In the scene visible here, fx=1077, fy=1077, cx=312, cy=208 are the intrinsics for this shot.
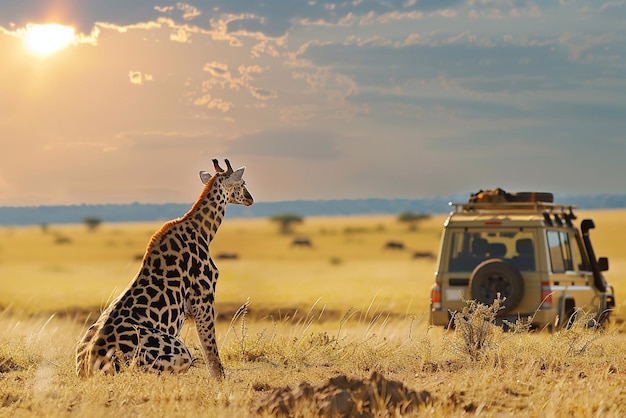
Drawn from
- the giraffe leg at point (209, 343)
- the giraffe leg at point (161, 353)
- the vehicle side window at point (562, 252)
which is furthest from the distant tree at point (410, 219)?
the giraffe leg at point (161, 353)

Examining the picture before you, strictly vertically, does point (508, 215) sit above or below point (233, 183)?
below

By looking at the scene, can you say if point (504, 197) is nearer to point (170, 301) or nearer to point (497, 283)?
point (497, 283)

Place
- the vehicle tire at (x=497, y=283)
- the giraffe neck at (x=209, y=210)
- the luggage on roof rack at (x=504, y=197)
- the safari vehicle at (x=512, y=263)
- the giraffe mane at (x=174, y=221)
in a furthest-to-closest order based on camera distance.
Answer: the luggage on roof rack at (x=504, y=197) < the safari vehicle at (x=512, y=263) < the vehicle tire at (x=497, y=283) < the giraffe neck at (x=209, y=210) < the giraffe mane at (x=174, y=221)

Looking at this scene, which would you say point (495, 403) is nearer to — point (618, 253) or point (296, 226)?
point (618, 253)

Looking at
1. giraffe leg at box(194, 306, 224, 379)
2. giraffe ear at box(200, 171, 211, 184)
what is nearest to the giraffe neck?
giraffe ear at box(200, 171, 211, 184)

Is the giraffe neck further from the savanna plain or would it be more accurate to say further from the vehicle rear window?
the vehicle rear window

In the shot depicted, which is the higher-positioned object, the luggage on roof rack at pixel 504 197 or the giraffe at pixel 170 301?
the luggage on roof rack at pixel 504 197

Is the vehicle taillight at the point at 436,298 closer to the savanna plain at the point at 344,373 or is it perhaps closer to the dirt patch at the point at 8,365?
the savanna plain at the point at 344,373

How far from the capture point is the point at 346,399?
7.97 meters

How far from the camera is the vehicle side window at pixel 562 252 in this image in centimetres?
1506

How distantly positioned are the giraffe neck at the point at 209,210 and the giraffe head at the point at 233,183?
0.25 feet

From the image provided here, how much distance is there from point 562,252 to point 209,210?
6.38 m

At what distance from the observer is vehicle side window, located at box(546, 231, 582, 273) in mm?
15062

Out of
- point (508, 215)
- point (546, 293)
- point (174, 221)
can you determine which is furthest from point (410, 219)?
point (174, 221)
